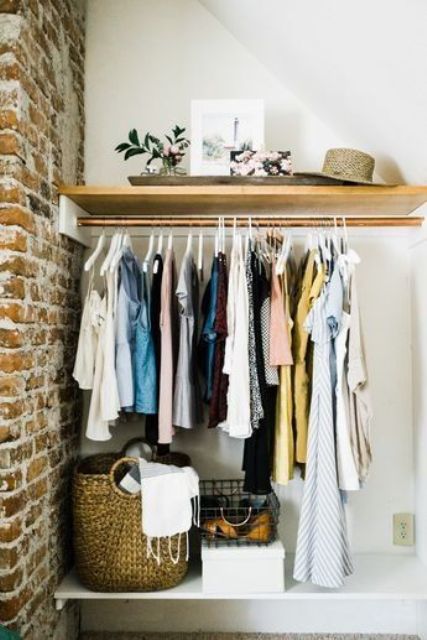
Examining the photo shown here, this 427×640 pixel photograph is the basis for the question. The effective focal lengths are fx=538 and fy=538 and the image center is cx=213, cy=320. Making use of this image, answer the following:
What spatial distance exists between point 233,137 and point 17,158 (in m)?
0.83

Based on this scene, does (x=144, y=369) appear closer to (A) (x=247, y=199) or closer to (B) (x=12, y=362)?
(B) (x=12, y=362)

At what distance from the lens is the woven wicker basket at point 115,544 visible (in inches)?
74.7

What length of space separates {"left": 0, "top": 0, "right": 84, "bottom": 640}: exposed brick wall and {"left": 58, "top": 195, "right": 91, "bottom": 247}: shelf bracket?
4cm

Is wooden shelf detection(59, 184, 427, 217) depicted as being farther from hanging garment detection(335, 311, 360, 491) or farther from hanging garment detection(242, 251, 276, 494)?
hanging garment detection(335, 311, 360, 491)

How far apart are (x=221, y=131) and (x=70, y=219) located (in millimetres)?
674

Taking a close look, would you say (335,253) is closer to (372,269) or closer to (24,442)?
(372,269)

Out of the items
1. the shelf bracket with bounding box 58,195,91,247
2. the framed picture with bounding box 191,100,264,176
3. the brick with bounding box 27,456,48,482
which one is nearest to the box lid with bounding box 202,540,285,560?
the brick with bounding box 27,456,48,482

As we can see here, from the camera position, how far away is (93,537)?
191cm

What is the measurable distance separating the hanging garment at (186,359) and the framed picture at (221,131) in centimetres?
38

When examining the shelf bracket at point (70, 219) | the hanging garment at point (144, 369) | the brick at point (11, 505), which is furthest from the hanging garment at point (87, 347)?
the brick at point (11, 505)

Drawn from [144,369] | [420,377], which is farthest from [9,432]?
[420,377]

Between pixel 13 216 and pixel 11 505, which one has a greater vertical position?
pixel 13 216

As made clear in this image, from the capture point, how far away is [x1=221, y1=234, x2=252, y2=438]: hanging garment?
1853 mm

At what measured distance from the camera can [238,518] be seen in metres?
2.04
